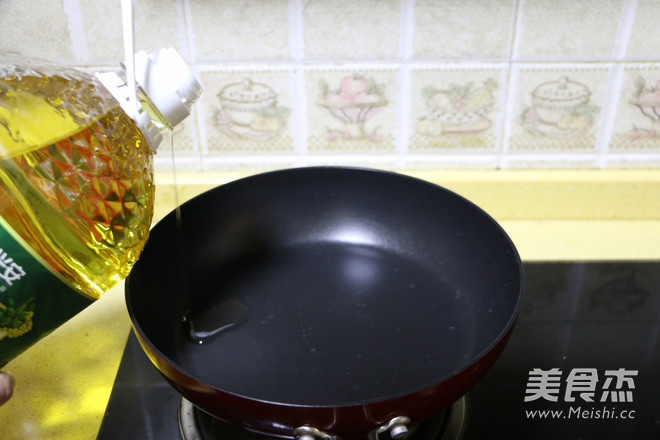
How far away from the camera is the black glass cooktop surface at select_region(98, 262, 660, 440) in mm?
595

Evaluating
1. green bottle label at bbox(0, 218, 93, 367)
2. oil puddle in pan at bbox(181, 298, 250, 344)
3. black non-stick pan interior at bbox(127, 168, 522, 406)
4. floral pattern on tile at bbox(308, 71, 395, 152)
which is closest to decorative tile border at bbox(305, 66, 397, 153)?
floral pattern on tile at bbox(308, 71, 395, 152)

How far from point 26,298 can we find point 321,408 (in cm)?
24

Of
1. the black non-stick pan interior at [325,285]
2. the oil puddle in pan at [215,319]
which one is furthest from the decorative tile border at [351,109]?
the oil puddle in pan at [215,319]

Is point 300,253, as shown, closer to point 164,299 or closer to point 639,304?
point 164,299

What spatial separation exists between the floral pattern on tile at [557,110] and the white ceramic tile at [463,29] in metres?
0.06

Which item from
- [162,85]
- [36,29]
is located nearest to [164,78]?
[162,85]

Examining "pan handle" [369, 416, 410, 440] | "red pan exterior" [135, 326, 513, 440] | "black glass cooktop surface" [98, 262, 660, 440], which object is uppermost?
"red pan exterior" [135, 326, 513, 440]

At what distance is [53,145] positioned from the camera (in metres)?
0.52

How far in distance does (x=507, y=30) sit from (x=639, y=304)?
374 millimetres

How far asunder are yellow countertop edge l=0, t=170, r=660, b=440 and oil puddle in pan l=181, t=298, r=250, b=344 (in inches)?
4.2

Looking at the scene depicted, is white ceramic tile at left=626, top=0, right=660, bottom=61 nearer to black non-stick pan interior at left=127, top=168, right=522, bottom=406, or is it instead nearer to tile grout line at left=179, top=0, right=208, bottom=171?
black non-stick pan interior at left=127, top=168, right=522, bottom=406

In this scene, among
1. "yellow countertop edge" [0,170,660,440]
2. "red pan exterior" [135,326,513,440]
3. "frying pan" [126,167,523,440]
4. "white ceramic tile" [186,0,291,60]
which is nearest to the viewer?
"red pan exterior" [135,326,513,440]

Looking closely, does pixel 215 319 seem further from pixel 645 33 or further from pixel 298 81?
pixel 645 33

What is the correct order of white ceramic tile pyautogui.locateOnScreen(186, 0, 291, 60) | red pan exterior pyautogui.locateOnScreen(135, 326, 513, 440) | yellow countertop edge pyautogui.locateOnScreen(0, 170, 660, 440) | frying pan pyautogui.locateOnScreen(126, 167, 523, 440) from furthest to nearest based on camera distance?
1. white ceramic tile pyautogui.locateOnScreen(186, 0, 291, 60)
2. yellow countertop edge pyautogui.locateOnScreen(0, 170, 660, 440)
3. frying pan pyautogui.locateOnScreen(126, 167, 523, 440)
4. red pan exterior pyautogui.locateOnScreen(135, 326, 513, 440)
